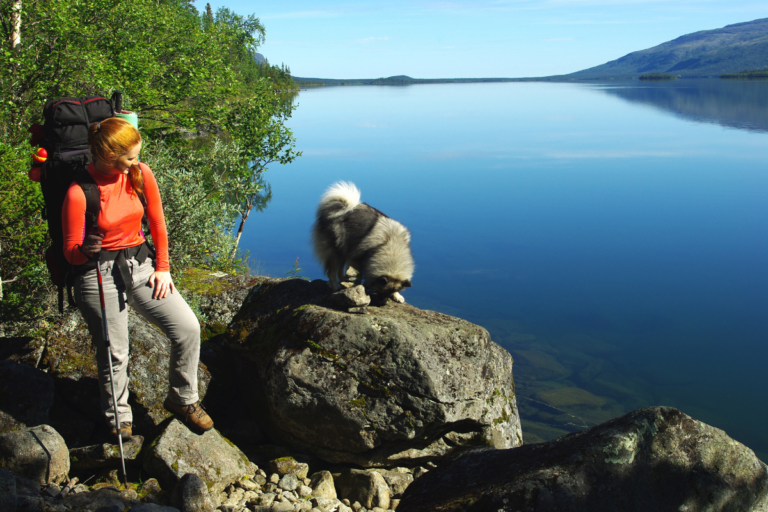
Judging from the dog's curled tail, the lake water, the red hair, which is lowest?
the lake water

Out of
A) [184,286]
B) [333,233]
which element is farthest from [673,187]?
[184,286]

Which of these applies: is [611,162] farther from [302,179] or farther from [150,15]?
[150,15]

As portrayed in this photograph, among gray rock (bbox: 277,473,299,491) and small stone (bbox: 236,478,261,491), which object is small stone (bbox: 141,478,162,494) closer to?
small stone (bbox: 236,478,261,491)

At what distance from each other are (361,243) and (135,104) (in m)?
7.80

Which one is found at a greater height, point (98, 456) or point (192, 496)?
point (98, 456)

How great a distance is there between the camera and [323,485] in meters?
4.16

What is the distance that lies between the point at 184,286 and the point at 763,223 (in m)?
19.3

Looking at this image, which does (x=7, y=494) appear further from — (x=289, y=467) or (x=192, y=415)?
(x=289, y=467)

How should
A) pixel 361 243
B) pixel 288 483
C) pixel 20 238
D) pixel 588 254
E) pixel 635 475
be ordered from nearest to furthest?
pixel 635 475, pixel 288 483, pixel 20 238, pixel 361 243, pixel 588 254

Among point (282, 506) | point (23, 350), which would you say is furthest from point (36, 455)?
point (282, 506)

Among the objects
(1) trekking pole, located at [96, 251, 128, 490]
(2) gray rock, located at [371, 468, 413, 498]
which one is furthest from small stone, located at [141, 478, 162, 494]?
(2) gray rock, located at [371, 468, 413, 498]

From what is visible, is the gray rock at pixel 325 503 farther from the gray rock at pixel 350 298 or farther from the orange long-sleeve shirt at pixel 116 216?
the orange long-sleeve shirt at pixel 116 216

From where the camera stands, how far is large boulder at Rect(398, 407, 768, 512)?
2.46 metres

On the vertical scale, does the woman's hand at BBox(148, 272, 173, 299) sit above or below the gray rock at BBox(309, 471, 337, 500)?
above
